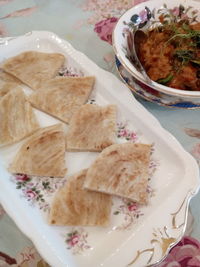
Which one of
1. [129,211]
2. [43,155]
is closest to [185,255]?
[129,211]

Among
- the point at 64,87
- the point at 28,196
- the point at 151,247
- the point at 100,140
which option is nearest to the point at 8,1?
the point at 64,87

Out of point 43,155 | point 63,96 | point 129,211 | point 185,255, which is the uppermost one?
point 63,96

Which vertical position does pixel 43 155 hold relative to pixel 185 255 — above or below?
above

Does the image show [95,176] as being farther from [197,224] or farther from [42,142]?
[197,224]

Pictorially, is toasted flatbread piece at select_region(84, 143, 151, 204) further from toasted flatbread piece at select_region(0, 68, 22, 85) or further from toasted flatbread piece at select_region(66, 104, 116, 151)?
toasted flatbread piece at select_region(0, 68, 22, 85)

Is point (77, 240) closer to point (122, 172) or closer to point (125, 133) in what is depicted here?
point (122, 172)
